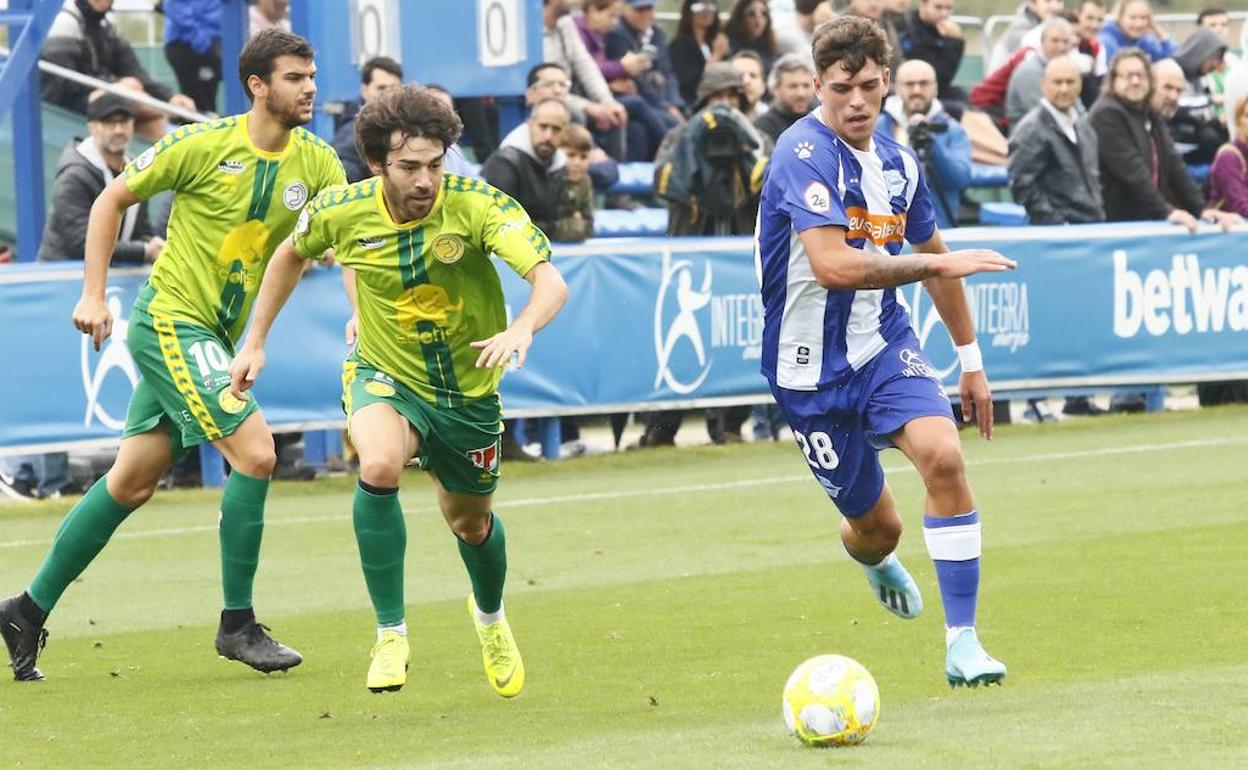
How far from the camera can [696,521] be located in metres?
12.8

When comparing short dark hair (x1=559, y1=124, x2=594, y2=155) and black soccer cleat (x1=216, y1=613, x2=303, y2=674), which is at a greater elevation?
short dark hair (x1=559, y1=124, x2=594, y2=155)

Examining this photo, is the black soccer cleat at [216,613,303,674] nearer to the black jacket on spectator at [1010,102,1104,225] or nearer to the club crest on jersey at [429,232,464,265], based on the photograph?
the club crest on jersey at [429,232,464,265]

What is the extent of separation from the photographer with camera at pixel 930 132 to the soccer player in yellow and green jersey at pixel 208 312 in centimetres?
910

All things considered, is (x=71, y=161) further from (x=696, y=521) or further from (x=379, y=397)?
(x=379, y=397)

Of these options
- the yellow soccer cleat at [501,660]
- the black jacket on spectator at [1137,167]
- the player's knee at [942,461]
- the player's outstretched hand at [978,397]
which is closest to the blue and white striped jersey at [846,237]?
the player's outstretched hand at [978,397]

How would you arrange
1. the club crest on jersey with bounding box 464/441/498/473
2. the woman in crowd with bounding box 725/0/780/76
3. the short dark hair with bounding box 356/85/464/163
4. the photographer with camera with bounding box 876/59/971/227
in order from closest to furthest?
the short dark hair with bounding box 356/85/464/163 → the club crest on jersey with bounding box 464/441/498/473 → the photographer with camera with bounding box 876/59/971/227 → the woman in crowd with bounding box 725/0/780/76

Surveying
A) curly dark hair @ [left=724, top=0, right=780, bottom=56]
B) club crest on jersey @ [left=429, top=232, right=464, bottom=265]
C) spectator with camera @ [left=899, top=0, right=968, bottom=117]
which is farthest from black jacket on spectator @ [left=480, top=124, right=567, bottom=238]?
club crest on jersey @ [left=429, top=232, right=464, bottom=265]

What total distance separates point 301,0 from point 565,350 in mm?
2987

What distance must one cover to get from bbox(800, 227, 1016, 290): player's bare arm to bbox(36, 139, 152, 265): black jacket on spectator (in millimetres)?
6952

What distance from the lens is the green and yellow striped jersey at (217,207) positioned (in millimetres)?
8594

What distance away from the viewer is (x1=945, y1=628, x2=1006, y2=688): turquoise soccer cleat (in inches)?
283

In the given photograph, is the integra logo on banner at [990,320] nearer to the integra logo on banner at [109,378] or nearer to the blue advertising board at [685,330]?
the blue advertising board at [685,330]

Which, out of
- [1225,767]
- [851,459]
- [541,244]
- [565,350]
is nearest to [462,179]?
[541,244]

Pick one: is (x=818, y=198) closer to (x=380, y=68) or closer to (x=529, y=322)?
(x=529, y=322)
